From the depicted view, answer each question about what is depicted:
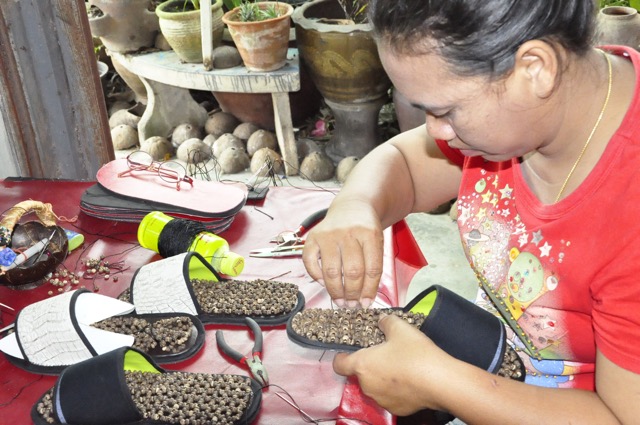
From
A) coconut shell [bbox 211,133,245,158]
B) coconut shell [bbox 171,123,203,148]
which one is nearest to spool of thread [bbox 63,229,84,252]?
coconut shell [bbox 211,133,245,158]

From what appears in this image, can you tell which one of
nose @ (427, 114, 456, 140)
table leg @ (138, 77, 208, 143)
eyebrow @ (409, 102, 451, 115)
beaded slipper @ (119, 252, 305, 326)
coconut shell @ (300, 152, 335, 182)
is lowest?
coconut shell @ (300, 152, 335, 182)

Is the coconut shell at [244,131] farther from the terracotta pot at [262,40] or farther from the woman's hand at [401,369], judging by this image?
the woman's hand at [401,369]

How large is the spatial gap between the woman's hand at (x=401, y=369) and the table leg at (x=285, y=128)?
7.97ft

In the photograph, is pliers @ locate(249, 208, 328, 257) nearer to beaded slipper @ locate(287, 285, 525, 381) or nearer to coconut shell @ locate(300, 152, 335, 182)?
beaded slipper @ locate(287, 285, 525, 381)

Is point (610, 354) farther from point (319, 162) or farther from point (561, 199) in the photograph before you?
point (319, 162)

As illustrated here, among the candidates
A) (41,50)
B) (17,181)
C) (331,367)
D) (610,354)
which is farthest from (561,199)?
(41,50)

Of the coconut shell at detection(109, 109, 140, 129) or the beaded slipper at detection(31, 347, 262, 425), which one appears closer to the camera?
the beaded slipper at detection(31, 347, 262, 425)

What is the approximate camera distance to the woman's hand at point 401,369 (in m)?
1.02

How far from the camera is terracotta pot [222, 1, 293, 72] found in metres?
3.28

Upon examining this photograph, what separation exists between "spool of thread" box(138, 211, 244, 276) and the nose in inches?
23.6

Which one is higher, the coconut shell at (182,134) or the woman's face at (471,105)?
the woman's face at (471,105)

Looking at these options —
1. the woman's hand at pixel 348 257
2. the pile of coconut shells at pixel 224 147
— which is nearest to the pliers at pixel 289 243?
the woman's hand at pixel 348 257

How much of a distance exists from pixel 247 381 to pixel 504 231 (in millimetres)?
518

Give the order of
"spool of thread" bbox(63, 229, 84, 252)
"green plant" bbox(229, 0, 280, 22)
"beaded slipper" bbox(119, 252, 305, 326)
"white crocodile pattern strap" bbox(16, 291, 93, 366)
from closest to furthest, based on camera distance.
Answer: "white crocodile pattern strap" bbox(16, 291, 93, 366) → "beaded slipper" bbox(119, 252, 305, 326) → "spool of thread" bbox(63, 229, 84, 252) → "green plant" bbox(229, 0, 280, 22)
